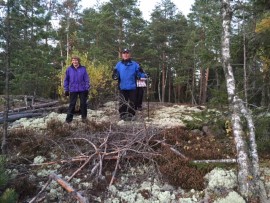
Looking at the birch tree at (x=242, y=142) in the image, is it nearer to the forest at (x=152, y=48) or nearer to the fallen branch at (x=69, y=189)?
the forest at (x=152, y=48)

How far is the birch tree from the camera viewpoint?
14.4 feet

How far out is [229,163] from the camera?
17.4ft

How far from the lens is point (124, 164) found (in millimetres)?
5477

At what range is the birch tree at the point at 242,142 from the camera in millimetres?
4400

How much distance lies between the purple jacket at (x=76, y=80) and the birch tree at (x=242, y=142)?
4.29 m

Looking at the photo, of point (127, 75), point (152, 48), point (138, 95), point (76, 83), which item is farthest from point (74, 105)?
point (152, 48)

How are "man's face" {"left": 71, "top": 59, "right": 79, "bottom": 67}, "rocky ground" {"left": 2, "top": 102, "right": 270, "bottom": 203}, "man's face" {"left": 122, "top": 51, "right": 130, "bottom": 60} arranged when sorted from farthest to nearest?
"man's face" {"left": 122, "top": 51, "right": 130, "bottom": 60} < "man's face" {"left": 71, "top": 59, "right": 79, "bottom": 67} < "rocky ground" {"left": 2, "top": 102, "right": 270, "bottom": 203}

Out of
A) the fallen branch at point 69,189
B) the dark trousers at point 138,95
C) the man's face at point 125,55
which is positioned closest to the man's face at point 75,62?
the man's face at point 125,55

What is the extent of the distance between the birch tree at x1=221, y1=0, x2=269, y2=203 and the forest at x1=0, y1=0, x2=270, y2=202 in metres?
0.01

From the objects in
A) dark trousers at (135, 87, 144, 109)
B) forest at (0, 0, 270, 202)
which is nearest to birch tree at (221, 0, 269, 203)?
forest at (0, 0, 270, 202)

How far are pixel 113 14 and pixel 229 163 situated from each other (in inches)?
885

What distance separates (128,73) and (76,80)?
1351 millimetres

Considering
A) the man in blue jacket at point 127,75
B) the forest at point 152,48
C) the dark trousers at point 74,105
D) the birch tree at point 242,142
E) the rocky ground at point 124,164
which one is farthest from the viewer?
the man in blue jacket at point 127,75

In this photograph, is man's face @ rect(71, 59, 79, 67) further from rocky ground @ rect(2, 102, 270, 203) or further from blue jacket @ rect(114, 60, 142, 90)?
rocky ground @ rect(2, 102, 270, 203)
